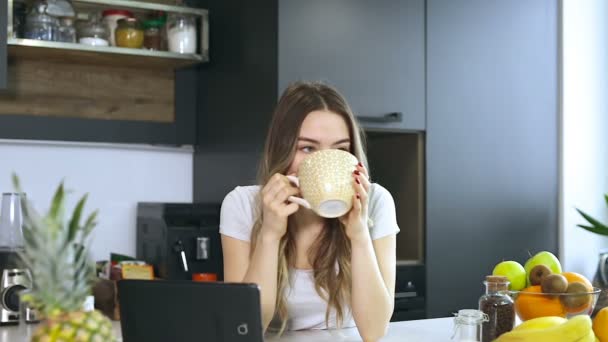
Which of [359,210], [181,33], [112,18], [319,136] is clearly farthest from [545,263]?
[112,18]

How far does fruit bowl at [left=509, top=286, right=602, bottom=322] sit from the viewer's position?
52.4 inches

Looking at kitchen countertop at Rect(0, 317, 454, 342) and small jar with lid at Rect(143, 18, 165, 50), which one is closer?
kitchen countertop at Rect(0, 317, 454, 342)

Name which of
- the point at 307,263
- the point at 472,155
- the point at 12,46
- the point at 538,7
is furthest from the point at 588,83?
the point at 12,46

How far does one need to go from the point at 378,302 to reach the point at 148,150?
1734mm

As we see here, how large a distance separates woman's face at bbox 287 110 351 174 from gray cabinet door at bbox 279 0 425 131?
0.88 metres

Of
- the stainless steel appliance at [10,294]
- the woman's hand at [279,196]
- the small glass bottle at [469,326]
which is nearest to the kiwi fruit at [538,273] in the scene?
the small glass bottle at [469,326]

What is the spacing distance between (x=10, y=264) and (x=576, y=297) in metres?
1.51

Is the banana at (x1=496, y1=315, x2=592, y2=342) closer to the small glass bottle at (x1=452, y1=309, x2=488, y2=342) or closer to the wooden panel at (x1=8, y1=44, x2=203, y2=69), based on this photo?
the small glass bottle at (x1=452, y1=309, x2=488, y2=342)

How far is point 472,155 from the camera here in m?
3.01

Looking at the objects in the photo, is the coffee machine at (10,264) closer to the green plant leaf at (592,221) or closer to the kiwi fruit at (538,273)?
the kiwi fruit at (538,273)

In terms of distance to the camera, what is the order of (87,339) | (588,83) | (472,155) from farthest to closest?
(588,83), (472,155), (87,339)

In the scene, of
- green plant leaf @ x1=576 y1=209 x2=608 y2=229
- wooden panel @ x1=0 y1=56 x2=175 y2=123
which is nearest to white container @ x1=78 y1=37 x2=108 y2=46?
wooden panel @ x1=0 y1=56 x2=175 y2=123

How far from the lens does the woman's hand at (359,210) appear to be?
54.9 inches

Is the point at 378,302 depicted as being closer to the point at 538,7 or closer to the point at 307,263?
the point at 307,263
